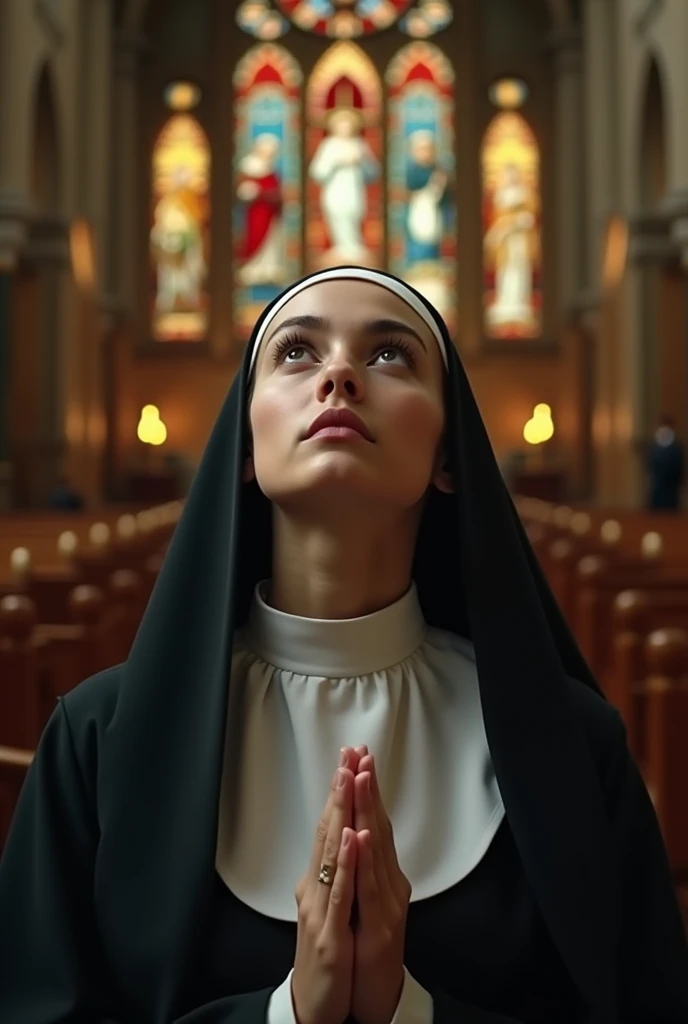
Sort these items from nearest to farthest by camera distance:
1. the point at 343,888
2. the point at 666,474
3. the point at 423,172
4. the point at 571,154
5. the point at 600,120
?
1. the point at 343,888
2. the point at 666,474
3. the point at 600,120
4. the point at 571,154
5. the point at 423,172

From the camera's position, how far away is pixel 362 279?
4.88ft

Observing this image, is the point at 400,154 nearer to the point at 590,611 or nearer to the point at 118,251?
the point at 118,251

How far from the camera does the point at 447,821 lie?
1360 mm

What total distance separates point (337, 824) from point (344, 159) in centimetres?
1795

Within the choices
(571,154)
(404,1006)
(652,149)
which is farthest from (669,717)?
(571,154)

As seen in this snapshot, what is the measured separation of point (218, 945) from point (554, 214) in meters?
18.2

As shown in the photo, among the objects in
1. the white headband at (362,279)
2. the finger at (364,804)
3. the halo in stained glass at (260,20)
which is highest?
the halo in stained glass at (260,20)

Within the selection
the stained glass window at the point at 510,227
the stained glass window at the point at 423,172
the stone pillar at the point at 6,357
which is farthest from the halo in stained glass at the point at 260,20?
the stone pillar at the point at 6,357

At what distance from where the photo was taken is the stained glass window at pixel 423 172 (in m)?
18.5

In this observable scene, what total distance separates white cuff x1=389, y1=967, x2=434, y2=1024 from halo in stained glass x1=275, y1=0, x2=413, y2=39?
18.8m

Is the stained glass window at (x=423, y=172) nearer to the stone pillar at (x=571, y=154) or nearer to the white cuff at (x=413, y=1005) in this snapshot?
the stone pillar at (x=571, y=154)

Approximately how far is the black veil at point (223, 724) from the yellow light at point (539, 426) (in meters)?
16.8

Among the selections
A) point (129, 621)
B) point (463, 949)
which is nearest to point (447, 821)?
point (463, 949)

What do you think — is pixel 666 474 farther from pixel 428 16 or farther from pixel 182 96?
pixel 182 96
